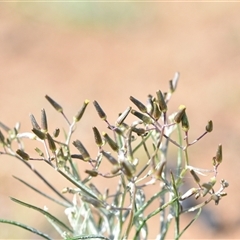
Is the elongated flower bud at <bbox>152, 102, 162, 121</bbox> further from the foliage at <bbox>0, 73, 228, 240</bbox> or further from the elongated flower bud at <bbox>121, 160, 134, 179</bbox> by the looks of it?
the elongated flower bud at <bbox>121, 160, 134, 179</bbox>

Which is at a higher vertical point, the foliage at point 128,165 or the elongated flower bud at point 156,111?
the elongated flower bud at point 156,111

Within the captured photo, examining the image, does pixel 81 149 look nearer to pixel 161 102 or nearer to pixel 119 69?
pixel 161 102

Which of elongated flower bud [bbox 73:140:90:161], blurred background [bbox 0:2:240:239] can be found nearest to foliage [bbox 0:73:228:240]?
elongated flower bud [bbox 73:140:90:161]

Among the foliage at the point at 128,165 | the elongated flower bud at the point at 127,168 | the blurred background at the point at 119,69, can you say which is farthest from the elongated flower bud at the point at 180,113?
the blurred background at the point at 119,69

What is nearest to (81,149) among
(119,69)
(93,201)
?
(93,201)

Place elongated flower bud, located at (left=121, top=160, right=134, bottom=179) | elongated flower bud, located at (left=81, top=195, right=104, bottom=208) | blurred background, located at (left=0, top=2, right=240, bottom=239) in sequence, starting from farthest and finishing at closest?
blurred background, located at (left=0, top=2, right=240, bottom=239), elongated flower bud, located at (left=81, top=195, right=104, bottom=208), elongated flower bud, located at (left=121, top=160, right=134, bottom=179)

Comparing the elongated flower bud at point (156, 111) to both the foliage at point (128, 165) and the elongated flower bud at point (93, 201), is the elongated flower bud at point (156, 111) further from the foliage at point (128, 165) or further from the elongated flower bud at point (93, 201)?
the elongated flower bud at point (93, 201)

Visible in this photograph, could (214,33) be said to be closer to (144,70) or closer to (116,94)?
(144,70)

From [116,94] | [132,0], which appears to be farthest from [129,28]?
[116,94]
